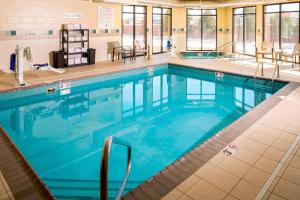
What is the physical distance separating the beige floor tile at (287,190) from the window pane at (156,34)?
11650mm

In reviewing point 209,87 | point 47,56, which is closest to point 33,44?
point 47,56

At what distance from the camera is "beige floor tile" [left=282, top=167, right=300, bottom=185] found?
2.77m

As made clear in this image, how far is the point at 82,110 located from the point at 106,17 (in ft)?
19.0

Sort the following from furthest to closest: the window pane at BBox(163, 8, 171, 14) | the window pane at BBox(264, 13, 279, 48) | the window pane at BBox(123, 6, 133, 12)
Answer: the window pane at BBox(163, 8, 171, 14) < the window pane at BBox(123, 6, 133, 12) < the window pane at BBox(264, 13, 279, 48)

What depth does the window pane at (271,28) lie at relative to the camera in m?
11.6

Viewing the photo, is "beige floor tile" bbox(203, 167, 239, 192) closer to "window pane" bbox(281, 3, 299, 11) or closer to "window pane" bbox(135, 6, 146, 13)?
"window pane" bbox(281, 3, 299, 11)

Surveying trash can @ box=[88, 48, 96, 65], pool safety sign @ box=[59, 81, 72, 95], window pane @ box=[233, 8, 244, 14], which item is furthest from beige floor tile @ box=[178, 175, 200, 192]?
window pane @ box=[233, 8, 244, 14]

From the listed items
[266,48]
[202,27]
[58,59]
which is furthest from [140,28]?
[266,48]

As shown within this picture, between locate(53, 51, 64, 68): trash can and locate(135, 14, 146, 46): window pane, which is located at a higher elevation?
locate(135, 14, 146, 46): window pane

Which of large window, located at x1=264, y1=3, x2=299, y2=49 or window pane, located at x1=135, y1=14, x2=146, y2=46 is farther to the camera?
window pane, located at x1=135, y1=14, x2=146, y2=46

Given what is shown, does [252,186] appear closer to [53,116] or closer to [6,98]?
[53,116]

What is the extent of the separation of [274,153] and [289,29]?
951cm

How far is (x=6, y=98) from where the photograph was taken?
6.51 meters

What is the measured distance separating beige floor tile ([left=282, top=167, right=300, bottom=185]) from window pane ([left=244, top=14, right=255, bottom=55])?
36.3 ft
